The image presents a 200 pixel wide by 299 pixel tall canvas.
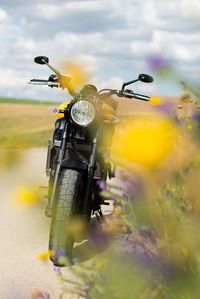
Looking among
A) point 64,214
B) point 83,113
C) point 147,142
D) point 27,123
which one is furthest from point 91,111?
point 27,123

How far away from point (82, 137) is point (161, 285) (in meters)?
3.45

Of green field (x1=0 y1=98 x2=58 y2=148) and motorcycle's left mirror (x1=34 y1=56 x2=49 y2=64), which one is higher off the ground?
motorcycle's left mirror (x1=34 y1=56 x2=49 y2=64)

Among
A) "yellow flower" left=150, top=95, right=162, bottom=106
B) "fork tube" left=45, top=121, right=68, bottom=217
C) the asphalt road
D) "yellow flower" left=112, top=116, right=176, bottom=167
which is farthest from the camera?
"fork tube" left=45, top=121, right=68, bottom=217

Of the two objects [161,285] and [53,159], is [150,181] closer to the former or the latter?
[161,285]

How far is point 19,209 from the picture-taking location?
27.5 feet

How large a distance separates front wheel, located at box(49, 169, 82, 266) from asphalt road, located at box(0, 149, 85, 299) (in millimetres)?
135

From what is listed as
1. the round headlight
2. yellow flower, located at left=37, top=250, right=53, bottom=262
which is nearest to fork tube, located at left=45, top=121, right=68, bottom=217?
the round headlight

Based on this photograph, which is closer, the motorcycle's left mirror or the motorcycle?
the motorcycle

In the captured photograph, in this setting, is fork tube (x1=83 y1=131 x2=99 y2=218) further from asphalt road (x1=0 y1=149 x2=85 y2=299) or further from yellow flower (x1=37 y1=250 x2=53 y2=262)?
yellow flower (x1=37 y1=250 x2=53 y2=262)

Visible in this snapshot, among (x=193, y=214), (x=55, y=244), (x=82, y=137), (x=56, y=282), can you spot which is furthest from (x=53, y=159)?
(x=193, y=214)

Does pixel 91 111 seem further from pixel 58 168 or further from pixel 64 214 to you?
pixel 64 214

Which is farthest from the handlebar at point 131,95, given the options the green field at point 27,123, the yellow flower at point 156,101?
the green field at point 27,123

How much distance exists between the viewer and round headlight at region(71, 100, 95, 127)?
5871 millimetres

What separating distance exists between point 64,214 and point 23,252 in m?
0.76
